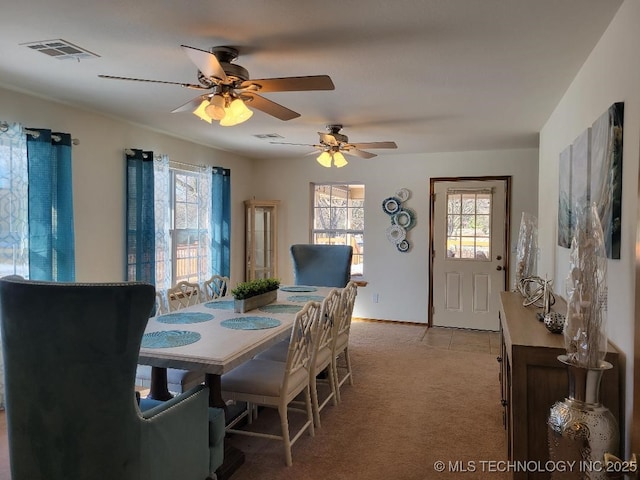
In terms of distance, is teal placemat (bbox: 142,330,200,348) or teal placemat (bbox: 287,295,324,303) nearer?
teal placemat (bbox: 142,330,200,348)

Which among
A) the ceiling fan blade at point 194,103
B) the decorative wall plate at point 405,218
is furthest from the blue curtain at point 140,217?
the decorative wall plate at point 405,218

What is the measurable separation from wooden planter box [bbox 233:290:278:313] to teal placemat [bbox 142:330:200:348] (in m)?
0.59

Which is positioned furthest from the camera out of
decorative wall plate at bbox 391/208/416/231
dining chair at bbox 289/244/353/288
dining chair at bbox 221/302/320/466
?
decorative wall plate at bbox 391/208/416/231

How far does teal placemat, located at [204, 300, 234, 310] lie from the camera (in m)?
3.26

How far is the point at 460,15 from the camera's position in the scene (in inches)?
80.1

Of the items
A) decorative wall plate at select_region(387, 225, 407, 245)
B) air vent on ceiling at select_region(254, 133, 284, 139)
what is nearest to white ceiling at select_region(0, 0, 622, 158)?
air vent on ceiling at select_region(254, 133, 284, 139)

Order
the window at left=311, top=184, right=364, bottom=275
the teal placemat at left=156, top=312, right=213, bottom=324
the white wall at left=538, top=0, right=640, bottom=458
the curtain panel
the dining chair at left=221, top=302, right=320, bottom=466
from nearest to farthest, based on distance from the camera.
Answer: the white wall at left=538, top=0, right=640, bottom=458 → the dining chair at left=221, top=302, right=320, bottom=466 → the teal placemat at left=156, top=312, right=213, bottom=324 → the curtain panel → the window at left=311, top=184, right=364, bottom=275

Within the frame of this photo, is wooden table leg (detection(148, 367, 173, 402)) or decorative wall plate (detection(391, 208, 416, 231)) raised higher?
decorative wall plate (detection(391, 208, 416, 231))

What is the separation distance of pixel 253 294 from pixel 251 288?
1.8 inches

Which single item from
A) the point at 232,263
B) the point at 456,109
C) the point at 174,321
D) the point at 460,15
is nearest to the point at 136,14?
the point at 460,15

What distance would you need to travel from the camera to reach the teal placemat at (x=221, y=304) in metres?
3.26

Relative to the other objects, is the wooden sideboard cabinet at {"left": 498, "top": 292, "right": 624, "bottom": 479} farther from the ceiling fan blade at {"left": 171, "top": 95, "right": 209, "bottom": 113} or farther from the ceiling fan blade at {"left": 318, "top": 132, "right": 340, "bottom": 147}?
the ceiling fan blade at {"left": 318, "top": 132, "right": 340, "bottom": 147}

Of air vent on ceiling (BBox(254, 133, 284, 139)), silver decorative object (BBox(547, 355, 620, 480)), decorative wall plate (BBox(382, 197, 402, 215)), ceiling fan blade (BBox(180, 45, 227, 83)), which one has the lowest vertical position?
silver decorative object (BBox(547, 355, 620, 480))

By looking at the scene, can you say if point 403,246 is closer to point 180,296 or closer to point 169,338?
point 180,296
